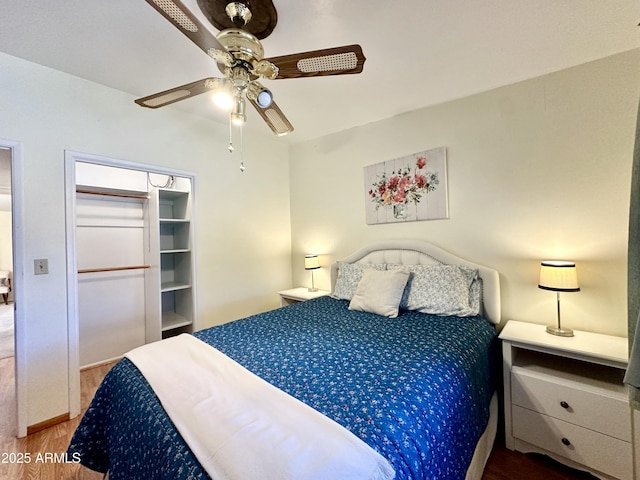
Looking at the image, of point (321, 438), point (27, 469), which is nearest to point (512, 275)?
point (321, 438)

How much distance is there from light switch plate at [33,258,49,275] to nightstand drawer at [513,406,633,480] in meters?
3.26

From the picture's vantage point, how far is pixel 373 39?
64.1 inches

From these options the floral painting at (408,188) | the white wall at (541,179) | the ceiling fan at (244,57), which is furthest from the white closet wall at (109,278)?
the white wall at (541,179)

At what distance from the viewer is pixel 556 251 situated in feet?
6.29

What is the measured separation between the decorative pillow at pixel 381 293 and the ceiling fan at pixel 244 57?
1.49 meters

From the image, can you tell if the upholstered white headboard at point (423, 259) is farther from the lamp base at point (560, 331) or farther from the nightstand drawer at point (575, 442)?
the nightstand drawer at point (575, 442)

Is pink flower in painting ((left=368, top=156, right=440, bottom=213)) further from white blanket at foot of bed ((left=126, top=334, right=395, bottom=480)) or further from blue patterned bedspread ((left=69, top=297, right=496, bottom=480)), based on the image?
white blanket at foot of bed ((left=126, top=334, right=395, bottom=480))

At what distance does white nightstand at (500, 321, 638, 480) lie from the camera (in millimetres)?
1400

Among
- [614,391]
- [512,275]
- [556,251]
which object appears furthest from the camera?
[512,275]

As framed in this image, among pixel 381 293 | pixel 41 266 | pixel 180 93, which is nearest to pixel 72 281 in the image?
pixel 41 266

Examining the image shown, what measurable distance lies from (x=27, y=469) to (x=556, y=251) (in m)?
3.60

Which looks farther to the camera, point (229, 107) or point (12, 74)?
point (12, 74)

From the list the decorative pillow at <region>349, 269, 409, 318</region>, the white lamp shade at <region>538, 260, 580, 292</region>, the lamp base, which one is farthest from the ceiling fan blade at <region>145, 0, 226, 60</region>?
the lamp base

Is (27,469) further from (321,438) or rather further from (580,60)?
(580,60)
